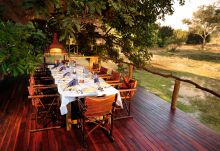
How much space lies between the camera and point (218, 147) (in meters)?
3.24

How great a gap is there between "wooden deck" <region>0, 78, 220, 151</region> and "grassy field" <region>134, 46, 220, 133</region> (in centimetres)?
297

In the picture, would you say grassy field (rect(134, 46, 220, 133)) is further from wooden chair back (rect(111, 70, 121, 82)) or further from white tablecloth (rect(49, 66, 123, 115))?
white tablecloth (rect(49, 66, 123, 115))

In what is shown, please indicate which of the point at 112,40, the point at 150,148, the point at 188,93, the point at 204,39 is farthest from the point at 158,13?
the point at 204,39

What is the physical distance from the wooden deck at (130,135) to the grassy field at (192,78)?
117 inches

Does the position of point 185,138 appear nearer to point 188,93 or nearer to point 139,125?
point 139,125

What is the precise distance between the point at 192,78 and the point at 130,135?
13.9m

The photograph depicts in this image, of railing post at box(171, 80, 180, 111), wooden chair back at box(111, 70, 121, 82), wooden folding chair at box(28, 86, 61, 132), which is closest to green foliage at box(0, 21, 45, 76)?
wooden folding chair at box(28, 86, 61, 132)

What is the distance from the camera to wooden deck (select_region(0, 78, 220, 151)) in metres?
3.11

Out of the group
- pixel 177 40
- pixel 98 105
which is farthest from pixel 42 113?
pixel 177 40

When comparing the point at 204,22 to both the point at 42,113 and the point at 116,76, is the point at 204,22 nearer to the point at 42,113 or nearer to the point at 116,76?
the point at 116,76

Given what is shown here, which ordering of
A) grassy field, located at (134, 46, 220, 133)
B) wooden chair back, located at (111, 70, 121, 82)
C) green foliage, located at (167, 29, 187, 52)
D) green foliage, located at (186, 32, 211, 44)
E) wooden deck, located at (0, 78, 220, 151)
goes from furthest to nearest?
1. green foliage, located at (186, 32, 211, 44)
2. green foliage, located at (167, 29, 187, 52)
3. grassy field, located at (134, 46, 220, 133)
4. wooden chair back, located at (111, 70, 121, 82)
5. wooden deck, located at (0, 78, 220, 151)

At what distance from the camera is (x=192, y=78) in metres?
15.8

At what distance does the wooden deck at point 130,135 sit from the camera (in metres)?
3.11

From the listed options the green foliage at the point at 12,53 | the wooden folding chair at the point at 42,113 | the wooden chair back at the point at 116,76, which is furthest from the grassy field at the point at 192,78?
the green foliage at the point at 12,53
